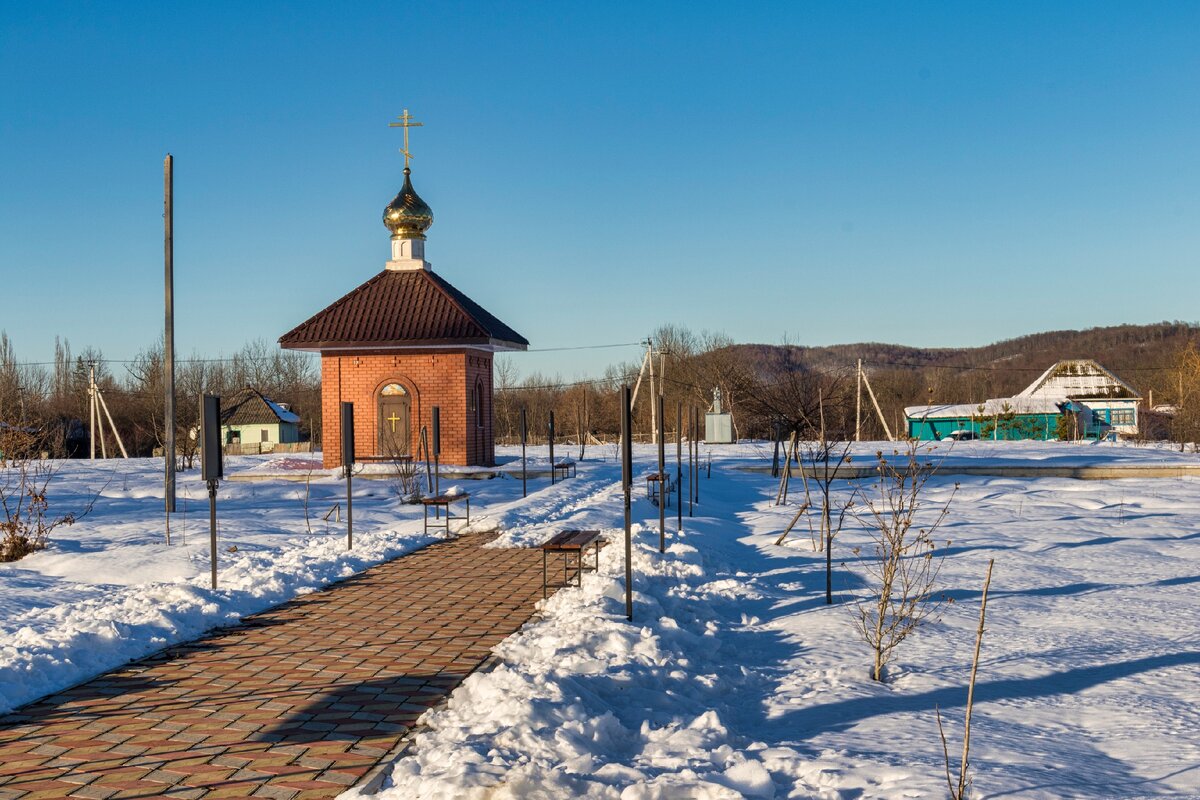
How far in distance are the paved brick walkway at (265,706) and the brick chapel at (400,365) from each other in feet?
48.2

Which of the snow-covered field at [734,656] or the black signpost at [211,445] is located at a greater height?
the black signpost at [211,445]

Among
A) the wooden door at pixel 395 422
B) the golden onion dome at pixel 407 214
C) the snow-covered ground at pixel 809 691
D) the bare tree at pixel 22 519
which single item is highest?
the golden onion dome at pixel 407 214

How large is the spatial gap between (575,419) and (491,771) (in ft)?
166

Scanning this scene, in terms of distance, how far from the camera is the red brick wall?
2336 centimetres

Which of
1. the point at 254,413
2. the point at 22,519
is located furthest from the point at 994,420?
the point at 22,519

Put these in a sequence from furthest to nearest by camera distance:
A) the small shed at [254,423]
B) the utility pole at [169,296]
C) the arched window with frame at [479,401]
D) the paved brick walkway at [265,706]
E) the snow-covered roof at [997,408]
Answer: the small shed at [254,423]
the snow-covered roof at [997,408]
the arched window with frame at [479,401]
the utility pole at [169,296]
the paved brick walkway at [265,706]

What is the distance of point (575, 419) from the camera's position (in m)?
54.9

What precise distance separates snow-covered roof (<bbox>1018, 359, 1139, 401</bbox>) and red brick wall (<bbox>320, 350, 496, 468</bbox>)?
140 feet

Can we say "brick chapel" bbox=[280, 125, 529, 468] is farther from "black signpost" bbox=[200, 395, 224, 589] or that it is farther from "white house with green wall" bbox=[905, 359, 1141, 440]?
"white house with green wall" bbox=[905, 359, 1141, 440]

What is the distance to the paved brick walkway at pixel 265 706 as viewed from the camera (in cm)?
444

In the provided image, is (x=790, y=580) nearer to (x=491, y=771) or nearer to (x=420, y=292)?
(x=491, y=771)

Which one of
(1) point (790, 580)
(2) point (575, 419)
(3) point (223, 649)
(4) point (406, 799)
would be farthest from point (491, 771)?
(2) point (575, 419)

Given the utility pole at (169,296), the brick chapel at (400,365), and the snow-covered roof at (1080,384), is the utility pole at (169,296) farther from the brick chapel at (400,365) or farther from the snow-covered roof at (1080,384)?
the snow-covered roof at (1080,384)

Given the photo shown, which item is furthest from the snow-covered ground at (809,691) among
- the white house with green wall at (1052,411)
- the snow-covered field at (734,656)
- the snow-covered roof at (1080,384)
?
the snow-covered roof at (1080,384)
